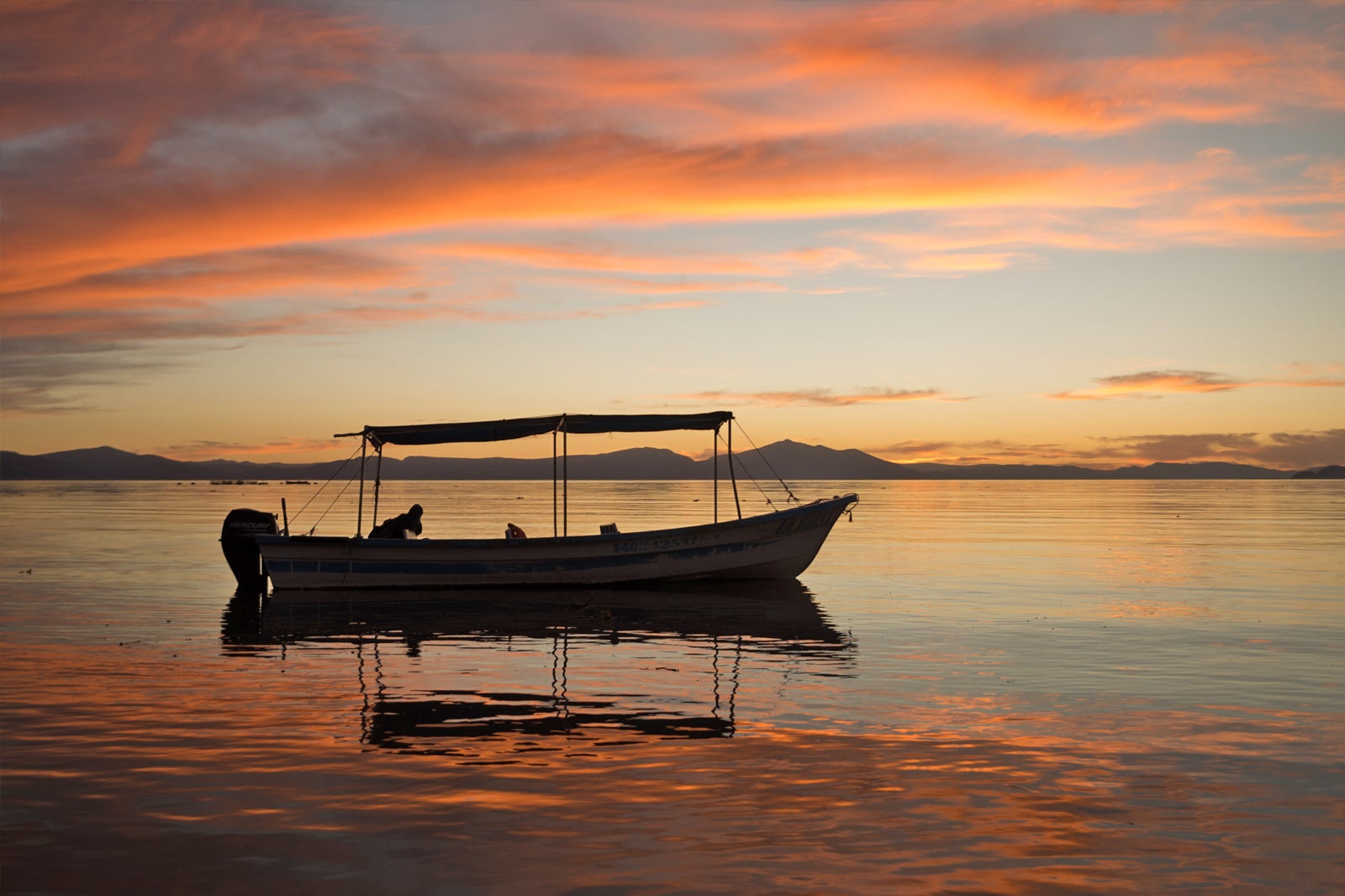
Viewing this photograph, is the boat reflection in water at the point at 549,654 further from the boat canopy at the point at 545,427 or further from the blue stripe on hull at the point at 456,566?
the boat canopy at the point at 545,427

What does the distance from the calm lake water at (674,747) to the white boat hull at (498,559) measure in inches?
89.1

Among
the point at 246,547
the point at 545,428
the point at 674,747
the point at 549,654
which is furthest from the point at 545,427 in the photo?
the point at 674,747

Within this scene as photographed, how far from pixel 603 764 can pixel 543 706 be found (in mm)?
3578

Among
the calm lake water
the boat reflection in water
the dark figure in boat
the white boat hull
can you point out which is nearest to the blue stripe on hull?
the white boat hull

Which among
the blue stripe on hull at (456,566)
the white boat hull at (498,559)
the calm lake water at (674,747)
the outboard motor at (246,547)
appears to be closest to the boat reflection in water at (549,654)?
the calm lake water at (674,747)

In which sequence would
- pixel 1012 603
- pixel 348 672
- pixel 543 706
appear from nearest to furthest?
pixel 543 706 → pixel 348 672 → pixel 1012 603

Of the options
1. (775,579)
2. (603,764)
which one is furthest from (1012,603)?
(603,764)

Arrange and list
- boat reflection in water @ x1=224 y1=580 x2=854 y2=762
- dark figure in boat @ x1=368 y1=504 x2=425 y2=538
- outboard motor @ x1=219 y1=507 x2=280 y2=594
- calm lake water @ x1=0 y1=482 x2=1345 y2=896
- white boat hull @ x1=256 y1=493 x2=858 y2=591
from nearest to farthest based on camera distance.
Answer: calm lake water @ x1=0 y1=482 x2=1345 y2=896 < boat reflection in water @ x1=224 y1=580 x2=854 y2=762 < white boat hull @ x1=256 y1=493 x2=858 y2=591 < dark figure in boat @ x1=368 y1=504 x2=425 y2=538 < outboard motor @ x1=219 y1=507 x2=280 y2=594

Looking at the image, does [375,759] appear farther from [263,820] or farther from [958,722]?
[958,722]

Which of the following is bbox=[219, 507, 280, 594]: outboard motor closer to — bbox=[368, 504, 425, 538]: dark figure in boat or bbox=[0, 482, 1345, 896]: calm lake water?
bbox=[368, 504, 425, 538]: dark figure in boat

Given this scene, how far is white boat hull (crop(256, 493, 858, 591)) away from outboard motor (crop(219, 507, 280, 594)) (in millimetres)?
871

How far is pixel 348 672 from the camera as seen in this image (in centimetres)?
1834

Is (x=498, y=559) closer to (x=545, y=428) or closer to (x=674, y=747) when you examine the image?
(x=545, y=428)

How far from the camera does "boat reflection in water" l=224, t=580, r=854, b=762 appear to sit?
13.8 m
